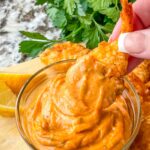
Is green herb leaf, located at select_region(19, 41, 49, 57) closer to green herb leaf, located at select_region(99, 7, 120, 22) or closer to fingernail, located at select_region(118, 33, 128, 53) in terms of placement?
green herb leaf, located at select_region(99, 7, 120, 22)

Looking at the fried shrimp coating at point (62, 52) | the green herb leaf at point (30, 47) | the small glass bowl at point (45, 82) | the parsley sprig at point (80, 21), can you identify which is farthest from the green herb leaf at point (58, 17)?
the small glass bowl at point (45, 82)

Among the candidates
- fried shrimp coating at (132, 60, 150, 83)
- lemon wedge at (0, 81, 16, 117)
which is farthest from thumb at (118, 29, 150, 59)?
lemon wedge at (0, 81, 16, 117)

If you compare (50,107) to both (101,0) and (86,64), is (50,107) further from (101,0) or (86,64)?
(101,0)

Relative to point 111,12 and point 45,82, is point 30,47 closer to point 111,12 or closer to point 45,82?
point 111,12

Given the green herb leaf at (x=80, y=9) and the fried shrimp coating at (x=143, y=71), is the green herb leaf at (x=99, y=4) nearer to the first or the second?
the green herb leaf at (x=80, y=9)

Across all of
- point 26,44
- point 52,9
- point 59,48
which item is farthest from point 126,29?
point 52,9

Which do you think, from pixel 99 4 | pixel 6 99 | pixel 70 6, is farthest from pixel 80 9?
pixel 6 99
